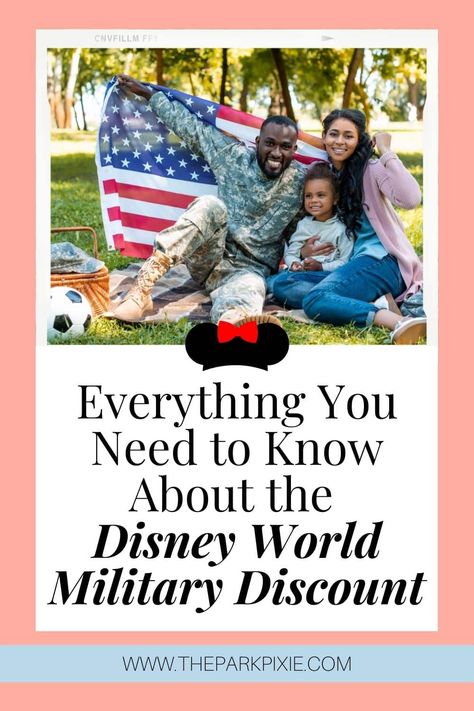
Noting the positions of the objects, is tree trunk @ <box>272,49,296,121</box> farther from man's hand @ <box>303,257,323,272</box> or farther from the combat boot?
the combat boot

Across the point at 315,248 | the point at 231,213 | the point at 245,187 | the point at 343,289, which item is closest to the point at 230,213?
the point at 231,213

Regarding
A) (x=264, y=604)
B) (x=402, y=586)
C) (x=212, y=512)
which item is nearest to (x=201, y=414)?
(x=212, y=512)

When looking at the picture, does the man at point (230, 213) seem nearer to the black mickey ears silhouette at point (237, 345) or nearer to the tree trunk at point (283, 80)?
the black mickey ears silhouette at point (237, 345)

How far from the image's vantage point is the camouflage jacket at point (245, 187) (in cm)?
518

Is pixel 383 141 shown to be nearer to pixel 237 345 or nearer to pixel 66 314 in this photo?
pixel 237 345

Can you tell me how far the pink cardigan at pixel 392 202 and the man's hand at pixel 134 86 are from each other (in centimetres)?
126

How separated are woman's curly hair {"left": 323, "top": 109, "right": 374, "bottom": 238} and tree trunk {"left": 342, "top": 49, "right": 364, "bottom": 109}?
705 mm

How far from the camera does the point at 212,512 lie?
Answer: 4.30m

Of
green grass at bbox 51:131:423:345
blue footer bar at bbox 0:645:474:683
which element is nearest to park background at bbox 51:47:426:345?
green grass at bbox 51:131:423:345

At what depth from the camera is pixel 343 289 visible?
193 inches

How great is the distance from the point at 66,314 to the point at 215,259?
974 mm

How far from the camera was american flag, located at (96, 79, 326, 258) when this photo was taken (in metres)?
5.35

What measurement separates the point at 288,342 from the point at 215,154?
1.42 metres
